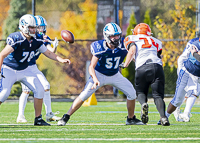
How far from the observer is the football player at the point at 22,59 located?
630 cm

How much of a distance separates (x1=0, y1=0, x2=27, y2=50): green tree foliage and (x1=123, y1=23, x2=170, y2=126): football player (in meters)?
11.3

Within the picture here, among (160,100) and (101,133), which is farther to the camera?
(160,100)

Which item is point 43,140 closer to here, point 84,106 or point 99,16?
point 84,106

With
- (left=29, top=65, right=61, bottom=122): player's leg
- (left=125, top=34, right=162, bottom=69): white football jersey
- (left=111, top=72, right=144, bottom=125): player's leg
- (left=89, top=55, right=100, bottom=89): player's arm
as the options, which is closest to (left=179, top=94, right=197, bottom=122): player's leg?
(left=111, top=72, right=144, bottom=125): player's leg

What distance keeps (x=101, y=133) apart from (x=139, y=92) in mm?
1231

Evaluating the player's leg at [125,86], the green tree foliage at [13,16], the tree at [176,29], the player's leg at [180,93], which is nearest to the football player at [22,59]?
the player's leg at [125,86]

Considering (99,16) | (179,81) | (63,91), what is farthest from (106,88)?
(179,81)

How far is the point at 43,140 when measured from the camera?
15.8 feet

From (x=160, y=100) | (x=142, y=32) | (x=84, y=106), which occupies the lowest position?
(x=84, y=106)

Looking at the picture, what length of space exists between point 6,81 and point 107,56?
1484 mm

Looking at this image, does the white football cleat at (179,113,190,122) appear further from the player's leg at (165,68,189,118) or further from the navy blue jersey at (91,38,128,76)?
the navy blue jersey at (91,38,128,76)

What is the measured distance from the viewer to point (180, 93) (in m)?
6.86

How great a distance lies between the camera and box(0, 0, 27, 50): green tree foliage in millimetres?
17259

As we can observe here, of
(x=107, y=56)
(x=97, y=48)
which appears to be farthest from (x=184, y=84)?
(x=97, y=48)
